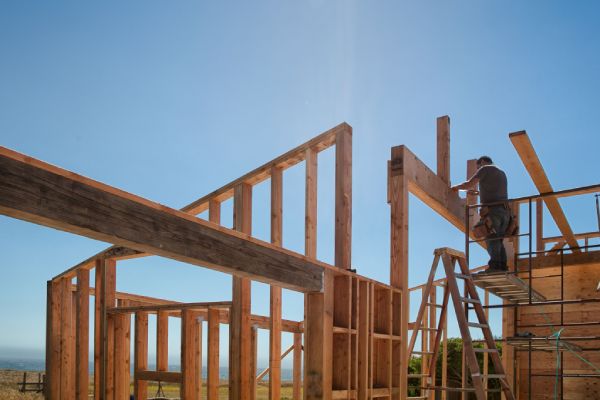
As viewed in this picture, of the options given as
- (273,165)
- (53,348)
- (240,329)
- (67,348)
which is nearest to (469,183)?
(273,165)

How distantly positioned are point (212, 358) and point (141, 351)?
1.22 metres

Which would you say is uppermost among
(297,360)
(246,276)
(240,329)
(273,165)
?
(273,165)

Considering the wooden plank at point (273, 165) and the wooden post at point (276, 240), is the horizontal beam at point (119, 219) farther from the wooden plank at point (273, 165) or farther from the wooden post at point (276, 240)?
the wooden post at point (276, 240)

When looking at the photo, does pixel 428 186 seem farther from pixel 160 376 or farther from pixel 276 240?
pixel 160 376

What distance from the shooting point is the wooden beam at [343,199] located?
7277mm

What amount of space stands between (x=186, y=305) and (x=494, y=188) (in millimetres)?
4578

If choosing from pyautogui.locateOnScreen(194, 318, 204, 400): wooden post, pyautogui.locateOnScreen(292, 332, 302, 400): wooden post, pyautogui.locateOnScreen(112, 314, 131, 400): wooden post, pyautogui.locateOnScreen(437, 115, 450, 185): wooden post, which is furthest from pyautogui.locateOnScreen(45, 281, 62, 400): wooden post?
pyautogui.locateOnScreen(437, 115, 450, 185): wooden post

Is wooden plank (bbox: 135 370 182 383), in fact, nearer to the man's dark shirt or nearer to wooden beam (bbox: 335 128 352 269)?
wooden beam (bbox: 335 128 352 269)

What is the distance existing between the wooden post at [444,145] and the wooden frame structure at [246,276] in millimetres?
19

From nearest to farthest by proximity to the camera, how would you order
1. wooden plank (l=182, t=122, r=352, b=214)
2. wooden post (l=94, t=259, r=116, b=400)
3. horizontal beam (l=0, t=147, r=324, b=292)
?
horizontal beam (l=0, t=147, r=324, b=292)
wooden plank (l=182, t=122, r=352, b=214)
wooden post (l=94, t=259, r=116, b=400)

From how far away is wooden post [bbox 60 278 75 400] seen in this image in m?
10.2

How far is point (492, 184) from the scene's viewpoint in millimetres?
7738

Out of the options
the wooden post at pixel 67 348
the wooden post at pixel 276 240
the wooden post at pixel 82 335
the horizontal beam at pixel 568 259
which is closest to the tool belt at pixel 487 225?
the horizontal beam at pixel 568 259

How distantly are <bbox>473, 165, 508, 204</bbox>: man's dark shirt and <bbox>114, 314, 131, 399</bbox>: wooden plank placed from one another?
5.86 m
